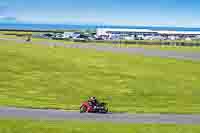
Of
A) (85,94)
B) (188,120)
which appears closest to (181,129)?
(188,120)

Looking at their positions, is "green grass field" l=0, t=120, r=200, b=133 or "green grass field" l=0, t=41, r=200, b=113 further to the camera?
"green grass field" l=0, t=41, r=200, b=113

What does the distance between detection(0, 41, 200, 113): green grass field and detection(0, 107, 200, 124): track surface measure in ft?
10.2

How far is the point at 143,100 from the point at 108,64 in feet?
74.5

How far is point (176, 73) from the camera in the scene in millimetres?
60156

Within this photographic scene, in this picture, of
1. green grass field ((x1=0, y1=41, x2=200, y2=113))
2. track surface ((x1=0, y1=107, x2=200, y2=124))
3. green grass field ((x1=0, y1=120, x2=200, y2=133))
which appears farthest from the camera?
green grass field ((x1=0, y1=41, x2=200, y2=113))

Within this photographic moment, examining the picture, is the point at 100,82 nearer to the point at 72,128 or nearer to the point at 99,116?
the point at 99,116

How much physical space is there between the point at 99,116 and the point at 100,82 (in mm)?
20492

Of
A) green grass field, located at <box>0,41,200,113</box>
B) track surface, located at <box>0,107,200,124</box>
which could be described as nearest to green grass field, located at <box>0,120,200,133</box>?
track surface, located at <box>0,107,200,124</box>

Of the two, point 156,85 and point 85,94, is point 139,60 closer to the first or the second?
point 156,85

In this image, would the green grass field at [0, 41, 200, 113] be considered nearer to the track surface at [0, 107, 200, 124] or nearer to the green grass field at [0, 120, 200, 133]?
the track surface at [0, 107, 200, 124]

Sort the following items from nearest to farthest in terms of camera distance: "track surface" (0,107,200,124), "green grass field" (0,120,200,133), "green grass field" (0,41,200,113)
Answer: "green grass field" (0,120,200,133) < "track surface" (0,107,200,124) < "green grass field" (0,41,200,113)

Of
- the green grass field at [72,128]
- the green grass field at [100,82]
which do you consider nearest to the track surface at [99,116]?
the green grass field at [100,82]

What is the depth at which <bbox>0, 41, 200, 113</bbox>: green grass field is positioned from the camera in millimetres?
42156

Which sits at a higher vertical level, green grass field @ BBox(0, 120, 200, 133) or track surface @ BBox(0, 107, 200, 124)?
green grass field @ BBox(0, 120, 200, 133)
